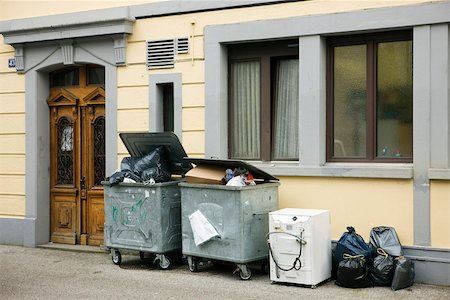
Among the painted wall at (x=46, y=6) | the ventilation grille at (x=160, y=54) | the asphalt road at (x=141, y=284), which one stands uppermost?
the painted wall at (x=46, y=6)

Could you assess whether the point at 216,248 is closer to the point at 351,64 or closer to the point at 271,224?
the point at 271,224

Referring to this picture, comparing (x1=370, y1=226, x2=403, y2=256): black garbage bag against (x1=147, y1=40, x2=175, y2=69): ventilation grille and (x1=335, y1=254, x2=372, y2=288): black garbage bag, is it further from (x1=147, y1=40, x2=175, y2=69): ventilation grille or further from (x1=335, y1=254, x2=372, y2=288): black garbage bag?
(x1=147, y1=40, x2=175, y2=69): ventilation grille

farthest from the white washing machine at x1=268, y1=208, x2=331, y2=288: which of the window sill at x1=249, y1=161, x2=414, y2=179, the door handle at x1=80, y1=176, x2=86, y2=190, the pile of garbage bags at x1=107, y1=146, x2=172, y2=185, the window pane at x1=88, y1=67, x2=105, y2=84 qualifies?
the window pane at x1=88, y1=67, x2=105, y2=84

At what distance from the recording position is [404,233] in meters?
9.61

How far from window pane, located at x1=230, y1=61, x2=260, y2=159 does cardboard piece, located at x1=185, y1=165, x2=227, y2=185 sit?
1101 millimetres

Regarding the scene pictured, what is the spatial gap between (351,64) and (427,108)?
1349 mm

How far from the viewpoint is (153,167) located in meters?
10.7

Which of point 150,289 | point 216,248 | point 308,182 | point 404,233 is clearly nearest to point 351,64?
point 308,182

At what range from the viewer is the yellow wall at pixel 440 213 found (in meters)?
9.34

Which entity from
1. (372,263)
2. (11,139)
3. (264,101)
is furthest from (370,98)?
(11,139)

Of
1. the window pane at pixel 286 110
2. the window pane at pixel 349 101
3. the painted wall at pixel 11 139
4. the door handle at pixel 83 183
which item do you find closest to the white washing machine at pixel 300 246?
the window pane at pixel 349 101

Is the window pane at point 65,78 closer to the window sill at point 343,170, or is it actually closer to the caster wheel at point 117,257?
the caster wheel at point 117,257

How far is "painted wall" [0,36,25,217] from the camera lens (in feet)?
42.6

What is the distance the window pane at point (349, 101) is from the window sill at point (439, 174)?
1081 mm
